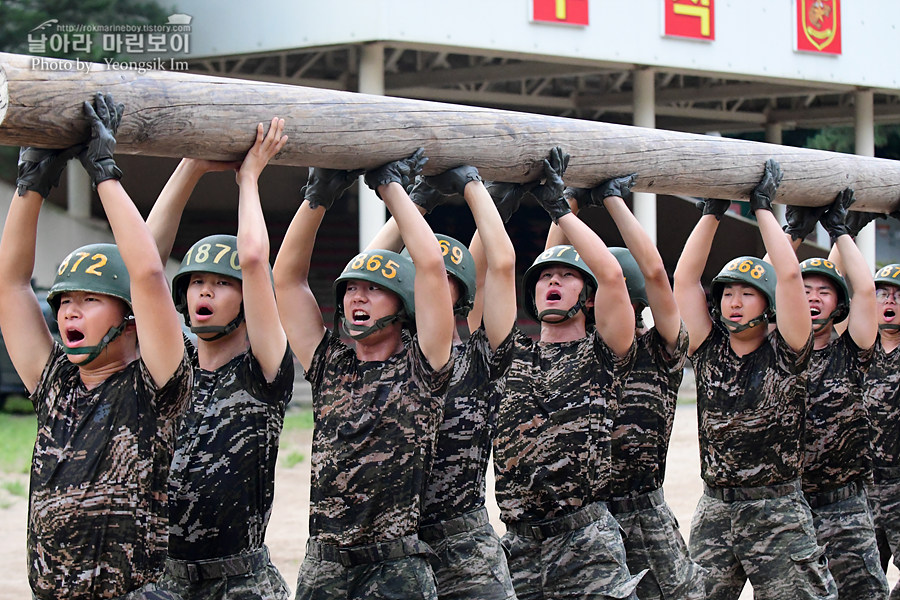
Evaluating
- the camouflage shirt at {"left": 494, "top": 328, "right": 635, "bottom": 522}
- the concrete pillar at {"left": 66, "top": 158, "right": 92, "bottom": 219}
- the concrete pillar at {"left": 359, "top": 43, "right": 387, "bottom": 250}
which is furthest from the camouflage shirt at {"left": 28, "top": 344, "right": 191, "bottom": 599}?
the concrete pillar at {"left": 66, "top": 158, "right": 92, "bottom": 219}

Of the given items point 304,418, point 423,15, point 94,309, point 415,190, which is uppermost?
point 423,15

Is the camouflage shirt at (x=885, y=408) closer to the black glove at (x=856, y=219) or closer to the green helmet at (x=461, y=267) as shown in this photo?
the black glove at (x=856, y=219)

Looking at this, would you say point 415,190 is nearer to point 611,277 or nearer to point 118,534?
point 611,277

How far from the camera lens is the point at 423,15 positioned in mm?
15367

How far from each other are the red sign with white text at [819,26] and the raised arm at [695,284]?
42.8 ft

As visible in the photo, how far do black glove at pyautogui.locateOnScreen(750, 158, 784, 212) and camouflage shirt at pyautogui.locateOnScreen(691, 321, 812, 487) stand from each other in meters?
0.66

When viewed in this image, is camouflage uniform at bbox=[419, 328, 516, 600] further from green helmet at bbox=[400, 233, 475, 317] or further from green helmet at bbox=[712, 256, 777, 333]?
green helmet at bbox=[712, 256, 777, 333]

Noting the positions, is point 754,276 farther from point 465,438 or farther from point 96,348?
point 96,348

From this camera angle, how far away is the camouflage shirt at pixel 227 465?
4.28 m

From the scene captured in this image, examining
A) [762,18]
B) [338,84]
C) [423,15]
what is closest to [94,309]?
[423,15]

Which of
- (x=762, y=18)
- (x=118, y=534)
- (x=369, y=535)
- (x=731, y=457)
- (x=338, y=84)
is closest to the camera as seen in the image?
(x=118, y=534)

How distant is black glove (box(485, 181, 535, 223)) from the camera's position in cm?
520

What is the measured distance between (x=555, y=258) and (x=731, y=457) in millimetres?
1407

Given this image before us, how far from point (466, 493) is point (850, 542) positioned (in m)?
2.59
